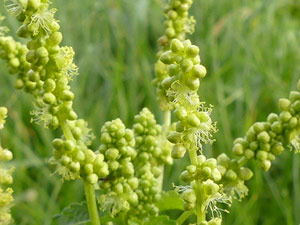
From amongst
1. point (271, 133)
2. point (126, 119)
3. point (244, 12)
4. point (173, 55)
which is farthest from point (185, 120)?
point (244, 12)

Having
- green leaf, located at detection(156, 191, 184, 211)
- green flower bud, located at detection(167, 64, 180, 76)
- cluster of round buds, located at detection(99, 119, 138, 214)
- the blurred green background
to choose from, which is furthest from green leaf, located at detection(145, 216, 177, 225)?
the blurred green background

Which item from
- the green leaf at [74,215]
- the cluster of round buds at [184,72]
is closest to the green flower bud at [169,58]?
the cluster of round buds at [184,72]

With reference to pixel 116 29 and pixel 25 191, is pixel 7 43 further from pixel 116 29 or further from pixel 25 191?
pixel 116 29

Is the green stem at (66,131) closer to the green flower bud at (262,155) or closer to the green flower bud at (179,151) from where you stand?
the green flower bud at (179,151)

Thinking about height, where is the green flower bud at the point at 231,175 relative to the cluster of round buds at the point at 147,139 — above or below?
below

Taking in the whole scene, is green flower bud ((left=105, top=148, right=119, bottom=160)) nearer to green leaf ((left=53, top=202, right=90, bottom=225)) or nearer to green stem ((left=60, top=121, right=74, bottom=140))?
green stem ((left=60, top=121, right=74, bottom=140))

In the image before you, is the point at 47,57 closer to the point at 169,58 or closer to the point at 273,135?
the point at 169,58
